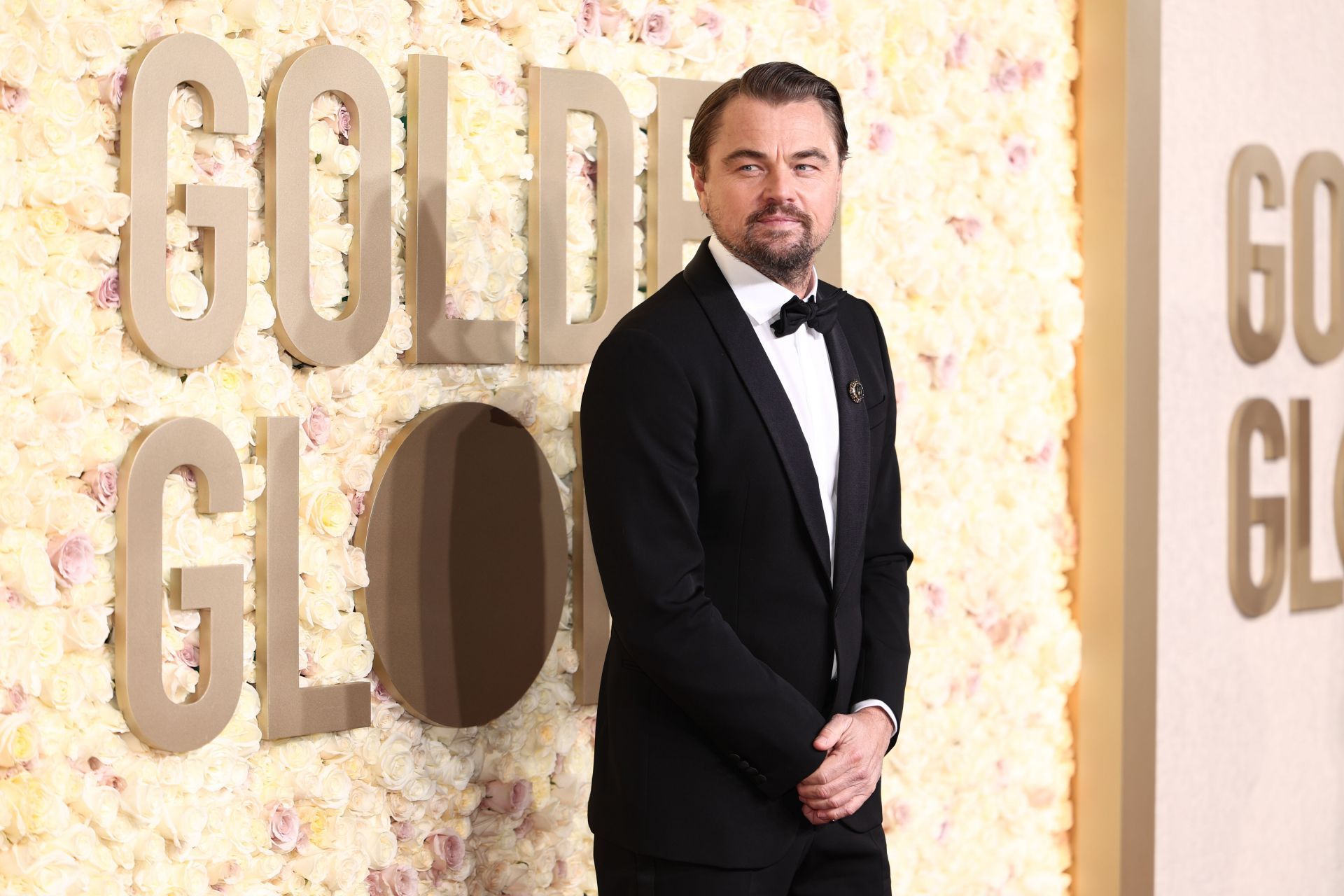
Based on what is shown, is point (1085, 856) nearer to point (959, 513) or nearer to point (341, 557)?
point (959, 513)

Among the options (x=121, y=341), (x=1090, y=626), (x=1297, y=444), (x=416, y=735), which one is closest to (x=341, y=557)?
(x=416, y=735)

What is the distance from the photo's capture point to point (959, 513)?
2639 millimetres

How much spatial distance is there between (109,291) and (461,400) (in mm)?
542

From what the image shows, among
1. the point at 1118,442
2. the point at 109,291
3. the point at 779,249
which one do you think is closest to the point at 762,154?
the point at 779,249

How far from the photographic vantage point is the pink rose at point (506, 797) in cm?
216

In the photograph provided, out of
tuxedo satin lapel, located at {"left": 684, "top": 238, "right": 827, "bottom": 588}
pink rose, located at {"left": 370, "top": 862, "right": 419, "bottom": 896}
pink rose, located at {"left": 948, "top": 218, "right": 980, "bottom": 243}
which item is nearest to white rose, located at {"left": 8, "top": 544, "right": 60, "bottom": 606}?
pink rose, located at {"left": 370, "top": 862, "right": 419, "bottom": 896}

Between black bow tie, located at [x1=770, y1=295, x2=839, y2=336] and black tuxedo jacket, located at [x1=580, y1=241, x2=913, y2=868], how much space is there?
2.0 inches

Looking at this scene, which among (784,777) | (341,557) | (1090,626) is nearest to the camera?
(784,777)

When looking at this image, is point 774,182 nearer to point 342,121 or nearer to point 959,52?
point 342,121

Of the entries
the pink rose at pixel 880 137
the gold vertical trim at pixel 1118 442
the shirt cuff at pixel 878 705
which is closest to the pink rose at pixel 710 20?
the pink rose at pixel 880 137

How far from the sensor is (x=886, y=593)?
1.92 metres

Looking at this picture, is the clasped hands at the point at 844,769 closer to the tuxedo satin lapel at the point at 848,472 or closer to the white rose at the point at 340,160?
the tuxedo satin lapel at the point at 848,472

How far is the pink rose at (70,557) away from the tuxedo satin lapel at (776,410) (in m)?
0.88

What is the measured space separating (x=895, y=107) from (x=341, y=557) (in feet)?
4.44
